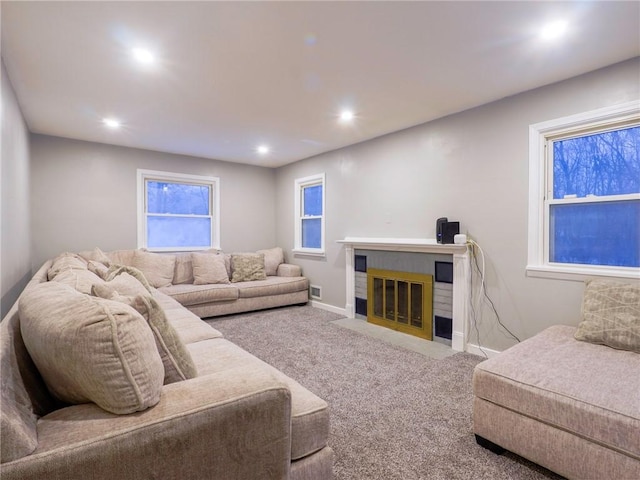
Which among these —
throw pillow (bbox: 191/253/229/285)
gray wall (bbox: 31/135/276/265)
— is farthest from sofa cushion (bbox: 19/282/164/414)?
gray wall (bbox: 31/135/276/265)

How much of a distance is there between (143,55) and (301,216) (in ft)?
11.6

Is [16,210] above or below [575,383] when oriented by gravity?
above

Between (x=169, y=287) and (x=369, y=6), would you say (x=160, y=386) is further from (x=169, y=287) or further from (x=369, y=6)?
(x=169, y=287)

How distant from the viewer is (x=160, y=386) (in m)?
1.03

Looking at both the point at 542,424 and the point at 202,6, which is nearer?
the point at 542,424

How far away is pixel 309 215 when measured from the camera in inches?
215

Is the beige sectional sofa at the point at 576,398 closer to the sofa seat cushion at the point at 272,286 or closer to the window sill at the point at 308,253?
the window sill at the point at 308,253

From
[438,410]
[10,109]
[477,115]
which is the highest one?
[477,115]

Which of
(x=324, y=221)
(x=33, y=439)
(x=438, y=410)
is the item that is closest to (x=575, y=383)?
(x=438, y=410)

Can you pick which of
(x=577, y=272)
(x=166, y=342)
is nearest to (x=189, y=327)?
(x=166, y=342)

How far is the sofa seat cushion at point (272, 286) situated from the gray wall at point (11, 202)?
2.35 metres

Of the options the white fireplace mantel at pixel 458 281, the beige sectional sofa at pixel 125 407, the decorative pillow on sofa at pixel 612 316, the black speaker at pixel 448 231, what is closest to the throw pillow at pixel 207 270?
the white fireplace mantel at pixel 458 281

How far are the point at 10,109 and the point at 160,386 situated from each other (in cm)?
282

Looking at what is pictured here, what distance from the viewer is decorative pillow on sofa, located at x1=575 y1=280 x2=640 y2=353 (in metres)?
1.96
